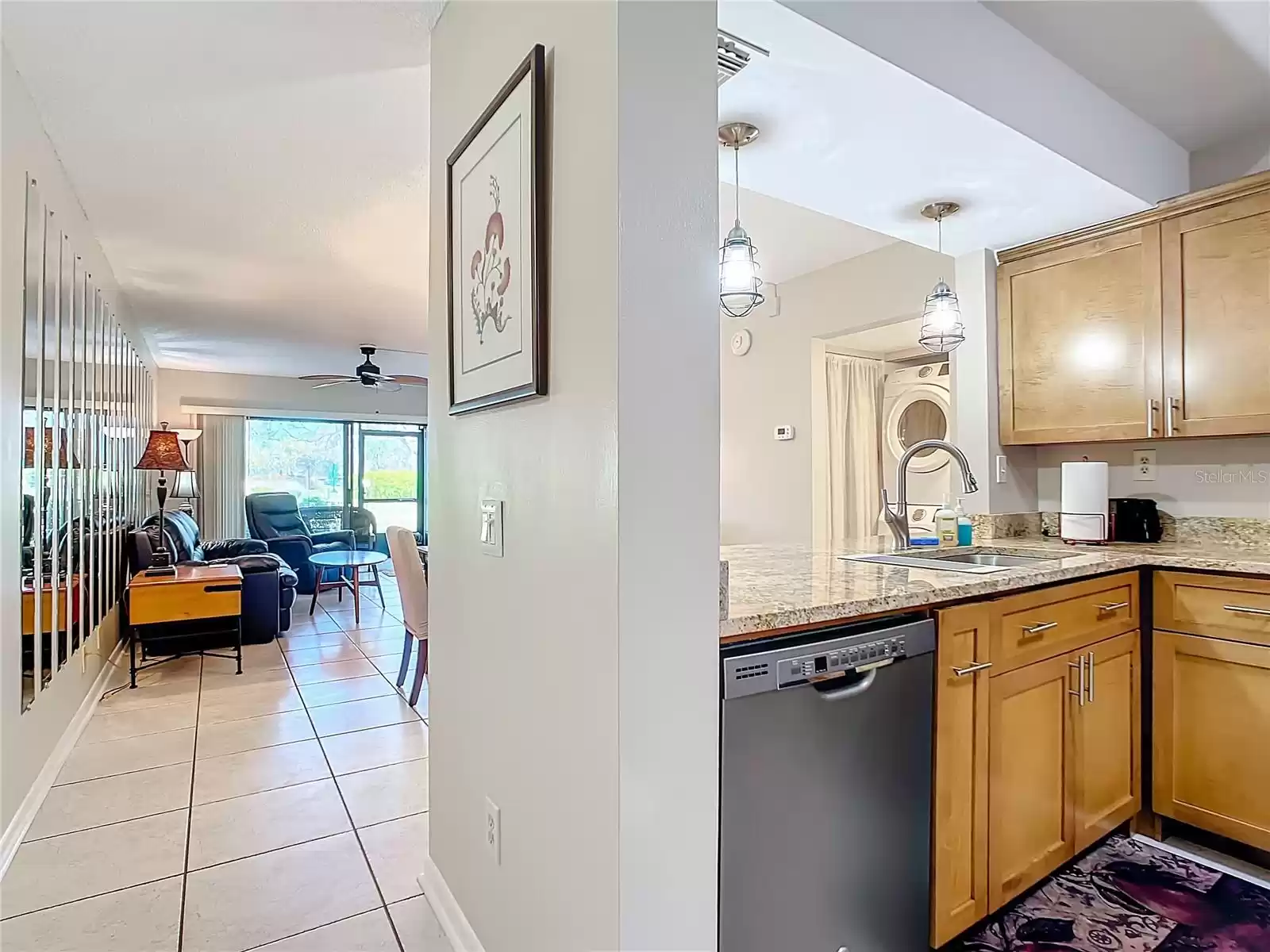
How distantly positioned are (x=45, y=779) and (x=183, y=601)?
1.56 m

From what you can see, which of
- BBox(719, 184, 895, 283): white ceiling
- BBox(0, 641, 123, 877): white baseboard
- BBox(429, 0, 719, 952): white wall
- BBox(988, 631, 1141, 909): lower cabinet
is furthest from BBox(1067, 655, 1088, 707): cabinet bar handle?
BBox(0, 641, 123, 877): white baseboard

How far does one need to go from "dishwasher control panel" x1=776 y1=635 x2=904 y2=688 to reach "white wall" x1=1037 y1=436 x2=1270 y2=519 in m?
2.00

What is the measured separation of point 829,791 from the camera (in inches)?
50.6

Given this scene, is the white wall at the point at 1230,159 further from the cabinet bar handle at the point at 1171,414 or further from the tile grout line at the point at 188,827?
the tile grout line at the point at 188,827

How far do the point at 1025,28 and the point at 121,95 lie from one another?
108 inches

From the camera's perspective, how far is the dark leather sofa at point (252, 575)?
168 inches

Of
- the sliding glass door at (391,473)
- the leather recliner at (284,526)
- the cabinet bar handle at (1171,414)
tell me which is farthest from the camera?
the sliding glass door at (391,473)

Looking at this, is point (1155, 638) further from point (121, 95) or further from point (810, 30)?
point (121, 95)

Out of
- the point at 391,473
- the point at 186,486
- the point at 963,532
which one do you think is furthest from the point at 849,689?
the point at 391,473

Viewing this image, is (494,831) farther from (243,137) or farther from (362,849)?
(243,137)

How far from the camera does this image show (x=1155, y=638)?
2115mm

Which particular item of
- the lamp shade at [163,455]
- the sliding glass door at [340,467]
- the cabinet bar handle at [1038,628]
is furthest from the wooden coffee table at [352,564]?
the cabinet bar handle at [1038,628]

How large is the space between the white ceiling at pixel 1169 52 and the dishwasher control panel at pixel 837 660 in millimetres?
1747

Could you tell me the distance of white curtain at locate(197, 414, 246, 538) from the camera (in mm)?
7578
